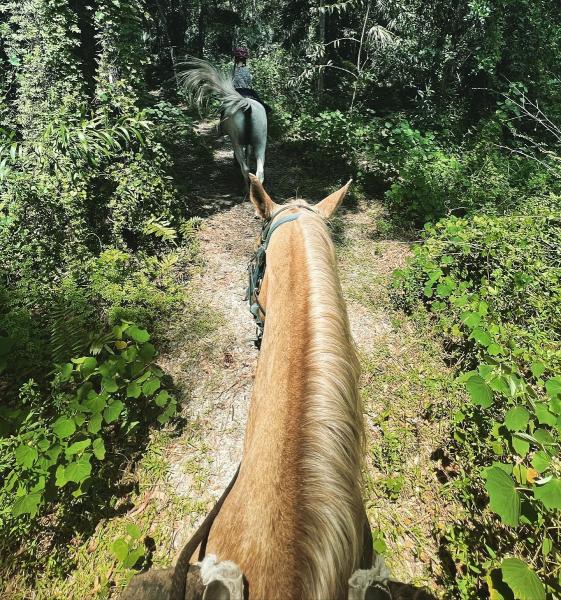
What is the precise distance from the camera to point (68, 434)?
1978 mm

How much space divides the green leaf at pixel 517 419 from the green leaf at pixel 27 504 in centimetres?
255

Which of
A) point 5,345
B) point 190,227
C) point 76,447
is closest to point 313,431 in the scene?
point 76,447

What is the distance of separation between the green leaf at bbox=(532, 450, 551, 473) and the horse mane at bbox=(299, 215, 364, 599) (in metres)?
1.06

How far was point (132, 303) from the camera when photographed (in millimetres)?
3586

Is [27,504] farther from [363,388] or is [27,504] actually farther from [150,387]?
[363,388]

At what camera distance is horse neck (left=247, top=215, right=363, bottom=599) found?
0.79 m

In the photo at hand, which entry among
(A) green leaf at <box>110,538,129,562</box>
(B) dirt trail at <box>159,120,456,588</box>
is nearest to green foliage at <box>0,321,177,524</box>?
(A) green leaf at <box>110,538,129,562</box>

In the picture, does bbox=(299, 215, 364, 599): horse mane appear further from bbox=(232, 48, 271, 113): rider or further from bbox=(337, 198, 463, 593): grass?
bbox=(232, 48, 271, 113): rider

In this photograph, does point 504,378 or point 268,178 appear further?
point 268,178

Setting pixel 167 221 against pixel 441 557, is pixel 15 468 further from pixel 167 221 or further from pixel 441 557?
pixel 167 221

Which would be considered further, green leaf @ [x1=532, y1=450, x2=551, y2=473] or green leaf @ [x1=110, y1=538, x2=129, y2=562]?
green leaf @ [x1=110, y1=538, x2=129, y2=562]

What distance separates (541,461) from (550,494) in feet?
0.54

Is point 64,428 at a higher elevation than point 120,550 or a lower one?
higher

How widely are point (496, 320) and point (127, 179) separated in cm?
458
